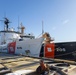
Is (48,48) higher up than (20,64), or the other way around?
(48,48)

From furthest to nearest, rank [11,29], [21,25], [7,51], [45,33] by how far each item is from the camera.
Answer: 1. [21,25]
2. [11,29]
3. [7,51]
4. [45,33]

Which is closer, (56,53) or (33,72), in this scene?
(33,72)

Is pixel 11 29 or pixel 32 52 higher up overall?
pixel 11 29

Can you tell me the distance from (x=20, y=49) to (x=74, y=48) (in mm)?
6217

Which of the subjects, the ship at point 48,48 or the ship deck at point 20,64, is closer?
the ship deck at point 20,64

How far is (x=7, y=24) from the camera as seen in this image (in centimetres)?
2836

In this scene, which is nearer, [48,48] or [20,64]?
[20,64]

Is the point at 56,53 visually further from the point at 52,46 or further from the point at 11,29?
the point at 11,29

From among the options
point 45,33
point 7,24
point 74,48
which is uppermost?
point 7,24

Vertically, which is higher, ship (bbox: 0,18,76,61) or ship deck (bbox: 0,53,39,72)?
ship (bbox: 0,18,76,61)

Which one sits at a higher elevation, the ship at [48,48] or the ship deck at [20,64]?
the ship at [48,48]

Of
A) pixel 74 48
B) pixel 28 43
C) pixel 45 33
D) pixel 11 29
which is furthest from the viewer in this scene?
pixel 11 29

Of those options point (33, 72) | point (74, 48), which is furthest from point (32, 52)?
point (33, 72)

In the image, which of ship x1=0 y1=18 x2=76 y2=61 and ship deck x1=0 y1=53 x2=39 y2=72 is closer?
ship deck x1=0 y1=53 x2=39 y2=72
